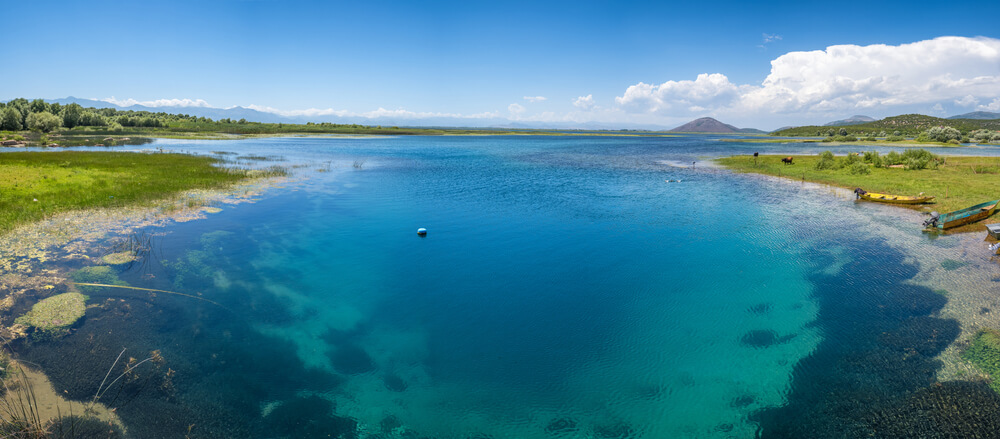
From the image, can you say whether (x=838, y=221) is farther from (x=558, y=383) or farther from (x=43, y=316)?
(x=43, y=316)

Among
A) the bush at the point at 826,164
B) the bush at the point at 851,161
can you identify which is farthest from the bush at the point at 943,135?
the bush at the point at 826,164

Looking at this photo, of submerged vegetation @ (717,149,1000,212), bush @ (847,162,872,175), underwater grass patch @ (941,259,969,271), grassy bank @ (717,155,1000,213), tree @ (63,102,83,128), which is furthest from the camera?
tree @ (63,102,83,128)

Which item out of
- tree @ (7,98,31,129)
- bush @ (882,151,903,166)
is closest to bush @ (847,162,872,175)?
bush @ (882,151,903,166)

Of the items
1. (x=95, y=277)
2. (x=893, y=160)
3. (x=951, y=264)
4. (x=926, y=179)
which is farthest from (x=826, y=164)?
(x=95, y=277)

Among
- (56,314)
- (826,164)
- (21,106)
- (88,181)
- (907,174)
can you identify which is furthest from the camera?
(21,106)

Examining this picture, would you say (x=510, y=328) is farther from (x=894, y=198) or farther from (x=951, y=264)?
(x=894, y=198)

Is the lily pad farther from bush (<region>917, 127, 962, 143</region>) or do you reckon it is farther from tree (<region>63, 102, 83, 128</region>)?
bush (<region>917, 127, 962, 143</region>)
